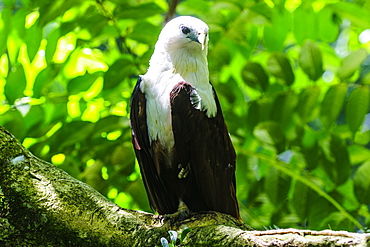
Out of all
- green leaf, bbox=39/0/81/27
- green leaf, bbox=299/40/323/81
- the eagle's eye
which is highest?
the eagle's eye

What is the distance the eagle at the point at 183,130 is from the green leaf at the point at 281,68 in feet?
3.78

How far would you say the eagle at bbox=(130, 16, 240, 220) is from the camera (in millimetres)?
3973

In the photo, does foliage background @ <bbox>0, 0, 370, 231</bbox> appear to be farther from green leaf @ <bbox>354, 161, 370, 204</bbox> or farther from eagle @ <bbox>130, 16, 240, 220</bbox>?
eagle @ <bbox>130, 16, 240, 220</bbox>

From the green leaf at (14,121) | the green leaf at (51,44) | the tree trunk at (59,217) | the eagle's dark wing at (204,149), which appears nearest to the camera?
the tree trunk at (59,217)

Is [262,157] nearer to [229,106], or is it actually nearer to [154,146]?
[229,106]

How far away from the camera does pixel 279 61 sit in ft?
16.9

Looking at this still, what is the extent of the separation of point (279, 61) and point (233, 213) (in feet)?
5.78

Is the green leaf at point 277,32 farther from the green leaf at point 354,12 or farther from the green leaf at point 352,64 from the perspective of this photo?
the green leaf at point 352,64

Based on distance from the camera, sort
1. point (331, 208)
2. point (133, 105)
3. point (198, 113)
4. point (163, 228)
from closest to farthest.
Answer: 1. point (163, 228)
2. point (198, 113)
3. point (133, 105)
4. point (331, 208)

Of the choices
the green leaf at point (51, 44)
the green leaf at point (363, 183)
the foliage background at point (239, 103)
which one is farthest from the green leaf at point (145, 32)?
the green leaf at point (363, 183)

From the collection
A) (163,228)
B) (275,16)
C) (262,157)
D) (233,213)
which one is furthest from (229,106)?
(163,228)

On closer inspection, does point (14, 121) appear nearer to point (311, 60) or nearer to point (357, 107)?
point (311, 60)

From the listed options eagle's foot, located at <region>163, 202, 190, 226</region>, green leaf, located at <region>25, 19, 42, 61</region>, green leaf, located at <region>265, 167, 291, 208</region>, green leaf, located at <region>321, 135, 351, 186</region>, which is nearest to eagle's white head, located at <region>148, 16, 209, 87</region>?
eagle's foot, located at <region>163, 202, 190, 226</region>

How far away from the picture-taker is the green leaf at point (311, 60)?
503 cm
